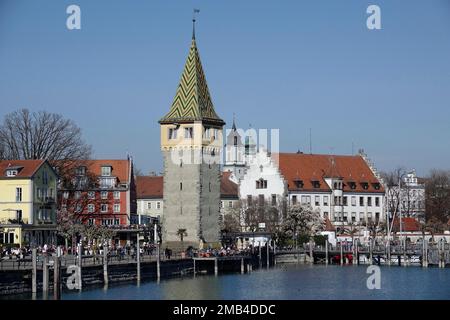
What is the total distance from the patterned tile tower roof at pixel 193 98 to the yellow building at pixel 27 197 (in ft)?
38.9

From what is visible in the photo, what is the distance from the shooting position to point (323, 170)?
452 feet

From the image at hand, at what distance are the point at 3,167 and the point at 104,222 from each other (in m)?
23.3

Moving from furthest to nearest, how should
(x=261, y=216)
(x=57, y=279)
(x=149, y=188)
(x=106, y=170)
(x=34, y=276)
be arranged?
1. (x=149, y=188)
2. (x=261, y=216)
3. (x=106, y=170)
4. (x=34, y=276)
5. (x=57, y=279)

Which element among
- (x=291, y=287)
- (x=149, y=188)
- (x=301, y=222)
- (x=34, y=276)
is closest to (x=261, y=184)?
(x=301, y=222)

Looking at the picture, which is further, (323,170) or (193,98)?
(323,170)

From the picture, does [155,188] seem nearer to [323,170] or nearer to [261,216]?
[323,170]

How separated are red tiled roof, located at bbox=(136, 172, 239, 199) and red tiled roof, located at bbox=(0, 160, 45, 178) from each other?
55.9 metres

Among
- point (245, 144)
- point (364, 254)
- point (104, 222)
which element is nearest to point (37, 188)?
point (104, 222)

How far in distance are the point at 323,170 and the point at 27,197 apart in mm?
53419

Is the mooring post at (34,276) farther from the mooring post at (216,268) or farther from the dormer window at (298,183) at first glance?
the dormer window at (298,183)

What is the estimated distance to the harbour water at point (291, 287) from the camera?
6475 cm

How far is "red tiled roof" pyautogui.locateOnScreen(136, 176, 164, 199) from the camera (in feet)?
488

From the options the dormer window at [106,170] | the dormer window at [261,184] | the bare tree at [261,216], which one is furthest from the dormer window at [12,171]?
the dormer window at [261,184]
